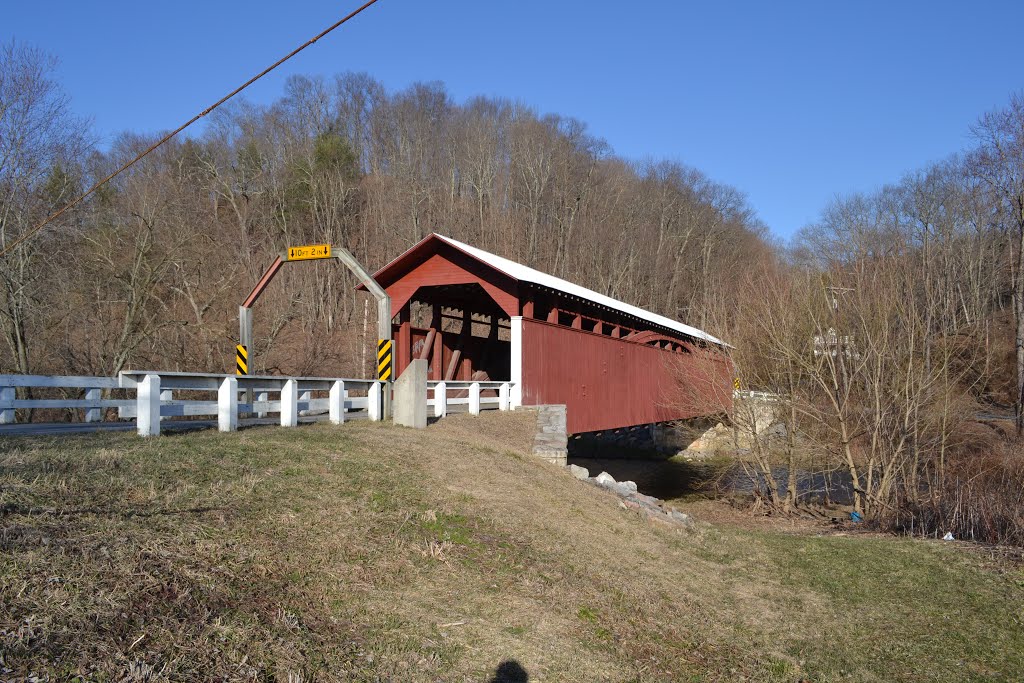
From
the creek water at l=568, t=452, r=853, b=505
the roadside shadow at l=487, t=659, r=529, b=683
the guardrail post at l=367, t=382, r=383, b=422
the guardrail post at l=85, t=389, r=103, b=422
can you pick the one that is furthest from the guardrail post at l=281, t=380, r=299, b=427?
the creek water at l=568, t=452, r=853, b=505

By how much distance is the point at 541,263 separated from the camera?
40.3m

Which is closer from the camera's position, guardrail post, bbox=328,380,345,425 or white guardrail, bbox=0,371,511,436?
white guardrail, bbox=0,371,511,436

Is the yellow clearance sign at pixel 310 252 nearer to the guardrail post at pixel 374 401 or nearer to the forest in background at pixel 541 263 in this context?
the guardrail post at pixel 374 401

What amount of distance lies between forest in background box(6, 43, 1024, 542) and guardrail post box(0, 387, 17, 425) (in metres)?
8.72

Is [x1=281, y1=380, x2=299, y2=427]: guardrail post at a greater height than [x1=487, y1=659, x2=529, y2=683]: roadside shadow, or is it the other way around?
[x1=281, y1=380, x2=299, y2=427]: guardrail post

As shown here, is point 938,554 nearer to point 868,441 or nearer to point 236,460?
point 868,441

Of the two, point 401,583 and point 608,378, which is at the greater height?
point 608,378

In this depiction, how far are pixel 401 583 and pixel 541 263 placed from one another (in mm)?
35363

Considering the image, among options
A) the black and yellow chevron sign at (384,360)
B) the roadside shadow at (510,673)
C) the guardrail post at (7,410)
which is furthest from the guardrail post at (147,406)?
the roadside shadow at (510,673)

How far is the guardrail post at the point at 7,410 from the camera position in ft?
30.3

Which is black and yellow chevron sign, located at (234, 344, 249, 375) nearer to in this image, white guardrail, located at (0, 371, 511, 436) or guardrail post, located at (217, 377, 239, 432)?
white guardrail, located at (0, 371, 511, 436)

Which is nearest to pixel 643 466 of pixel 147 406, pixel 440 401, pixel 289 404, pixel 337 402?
pixel 440 401

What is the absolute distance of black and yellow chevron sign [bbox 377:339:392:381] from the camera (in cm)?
1287

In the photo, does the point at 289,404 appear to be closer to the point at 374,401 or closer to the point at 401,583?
the point at 374,401
